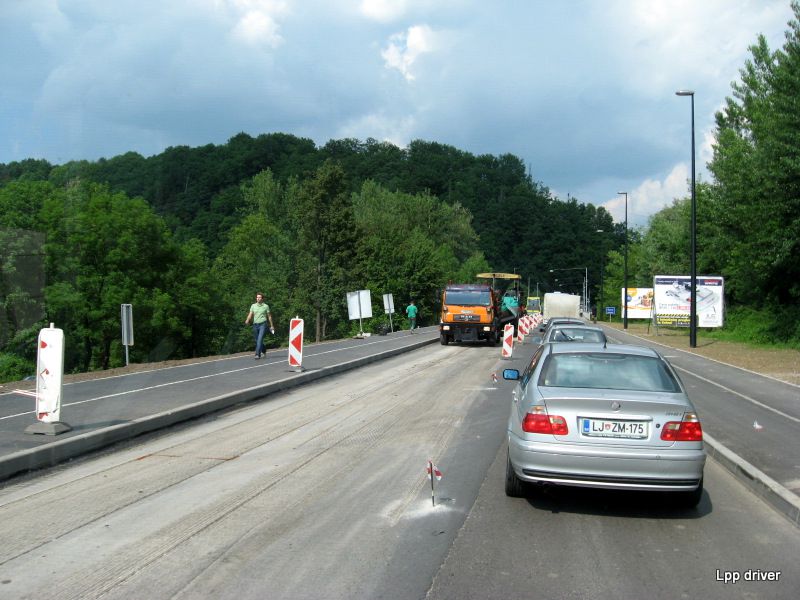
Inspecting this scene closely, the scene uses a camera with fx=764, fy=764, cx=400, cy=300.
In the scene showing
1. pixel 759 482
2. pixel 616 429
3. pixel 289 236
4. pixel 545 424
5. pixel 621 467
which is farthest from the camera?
pixel 289 236

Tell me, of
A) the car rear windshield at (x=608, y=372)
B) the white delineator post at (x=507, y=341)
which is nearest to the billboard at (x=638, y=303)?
the white delineator post at (x=507, y=341)

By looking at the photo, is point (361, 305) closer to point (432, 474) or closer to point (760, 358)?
point (760, 358)

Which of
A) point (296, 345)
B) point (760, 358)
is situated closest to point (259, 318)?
point (296, 345)

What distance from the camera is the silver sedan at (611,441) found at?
Result: 6.02 metres

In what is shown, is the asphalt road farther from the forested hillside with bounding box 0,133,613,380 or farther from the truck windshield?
the forested hillside with bounding box 0,133,613,380

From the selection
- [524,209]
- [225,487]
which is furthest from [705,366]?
[524,209]

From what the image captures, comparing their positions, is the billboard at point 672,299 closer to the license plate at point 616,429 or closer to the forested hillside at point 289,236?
the forested hillside at point 289,236

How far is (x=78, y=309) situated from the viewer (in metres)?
43.9

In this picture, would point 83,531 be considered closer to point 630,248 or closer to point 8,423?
point 8,423

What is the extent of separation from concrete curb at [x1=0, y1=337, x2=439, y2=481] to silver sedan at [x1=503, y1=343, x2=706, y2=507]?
4.89 meters

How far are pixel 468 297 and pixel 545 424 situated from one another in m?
25.3

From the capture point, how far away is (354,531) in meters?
5.64

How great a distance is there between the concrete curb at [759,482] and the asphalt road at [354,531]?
0.13 m

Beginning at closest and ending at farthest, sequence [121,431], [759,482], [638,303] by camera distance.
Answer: [759,482]
[121,431]
[638,303]
